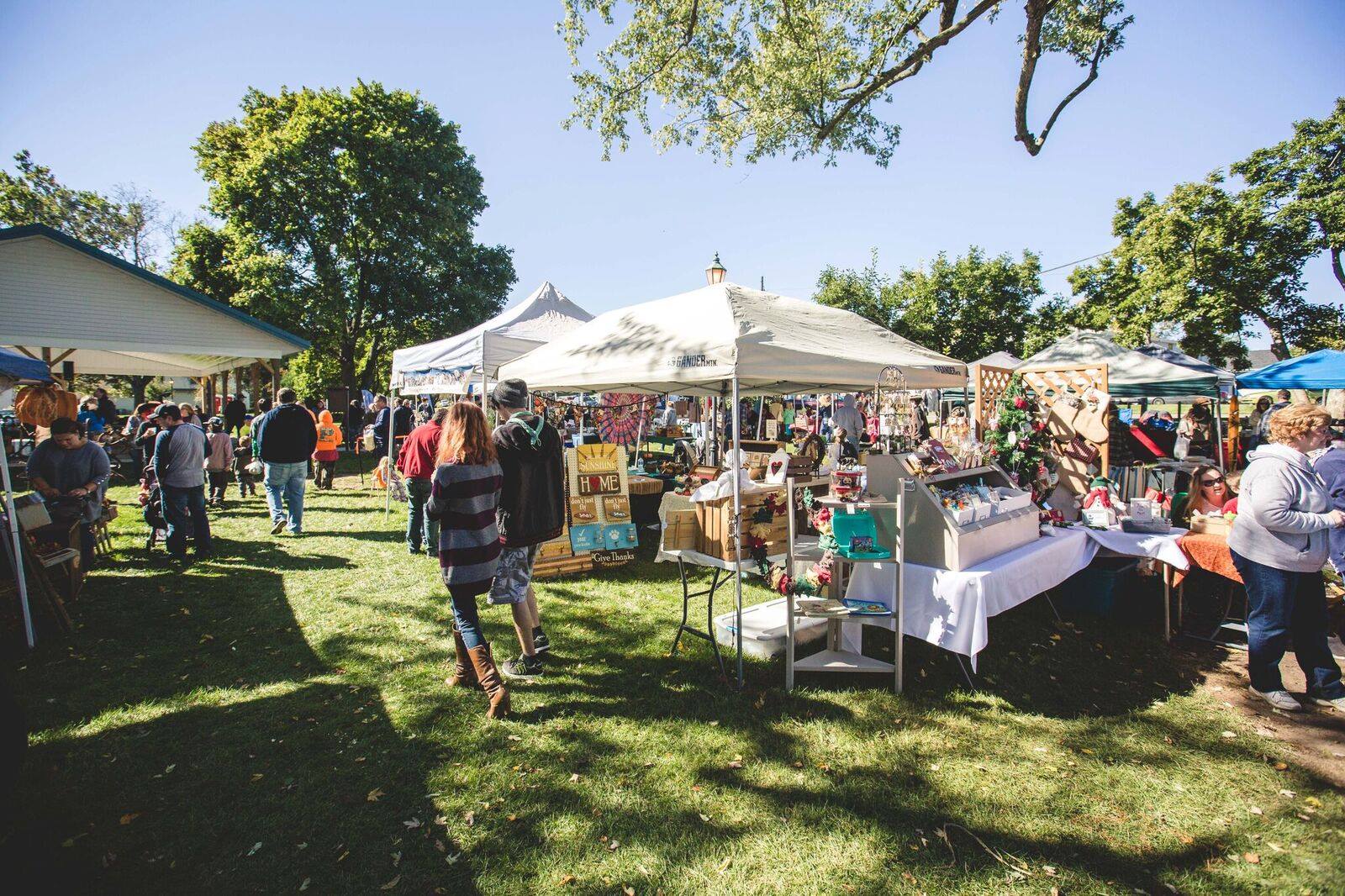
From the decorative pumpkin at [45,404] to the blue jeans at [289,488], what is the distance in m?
2.00

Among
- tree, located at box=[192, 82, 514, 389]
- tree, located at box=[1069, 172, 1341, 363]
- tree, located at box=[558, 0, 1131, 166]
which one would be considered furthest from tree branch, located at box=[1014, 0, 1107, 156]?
tree, located at box=[192, 82, 514, 389]

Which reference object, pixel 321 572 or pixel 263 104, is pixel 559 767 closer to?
pixel 321 572

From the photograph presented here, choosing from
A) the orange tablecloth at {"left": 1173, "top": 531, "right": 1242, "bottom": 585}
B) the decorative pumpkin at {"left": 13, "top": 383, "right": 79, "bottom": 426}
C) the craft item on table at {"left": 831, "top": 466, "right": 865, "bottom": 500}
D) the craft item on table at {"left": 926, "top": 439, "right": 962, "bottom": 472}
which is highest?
the decorative pumpkin at {"left": 13, "top": 383, "right": 79, "bottom": 426}

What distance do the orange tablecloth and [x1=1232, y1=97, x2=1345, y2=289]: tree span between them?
2294cm

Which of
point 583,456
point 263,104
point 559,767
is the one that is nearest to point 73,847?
point 559,767

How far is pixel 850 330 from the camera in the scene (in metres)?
5.25

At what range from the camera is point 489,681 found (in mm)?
3646

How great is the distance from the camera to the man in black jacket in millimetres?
3943

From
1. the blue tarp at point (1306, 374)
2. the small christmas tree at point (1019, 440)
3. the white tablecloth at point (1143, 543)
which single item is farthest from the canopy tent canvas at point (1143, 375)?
the white tablecloth at point (1143, 543)

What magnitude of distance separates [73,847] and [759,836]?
2937mm

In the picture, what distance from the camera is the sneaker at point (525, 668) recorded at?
412 centimetres

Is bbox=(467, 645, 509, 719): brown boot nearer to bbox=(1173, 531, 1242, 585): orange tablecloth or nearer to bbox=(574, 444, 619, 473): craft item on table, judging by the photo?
bbox=(574, 444, 619, 473): craft item on table

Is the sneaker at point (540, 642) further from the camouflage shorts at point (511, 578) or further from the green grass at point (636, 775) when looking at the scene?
the camouflage shorts at point (511, 578)

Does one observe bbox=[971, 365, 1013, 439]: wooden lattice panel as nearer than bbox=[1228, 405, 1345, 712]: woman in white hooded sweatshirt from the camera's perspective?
No
